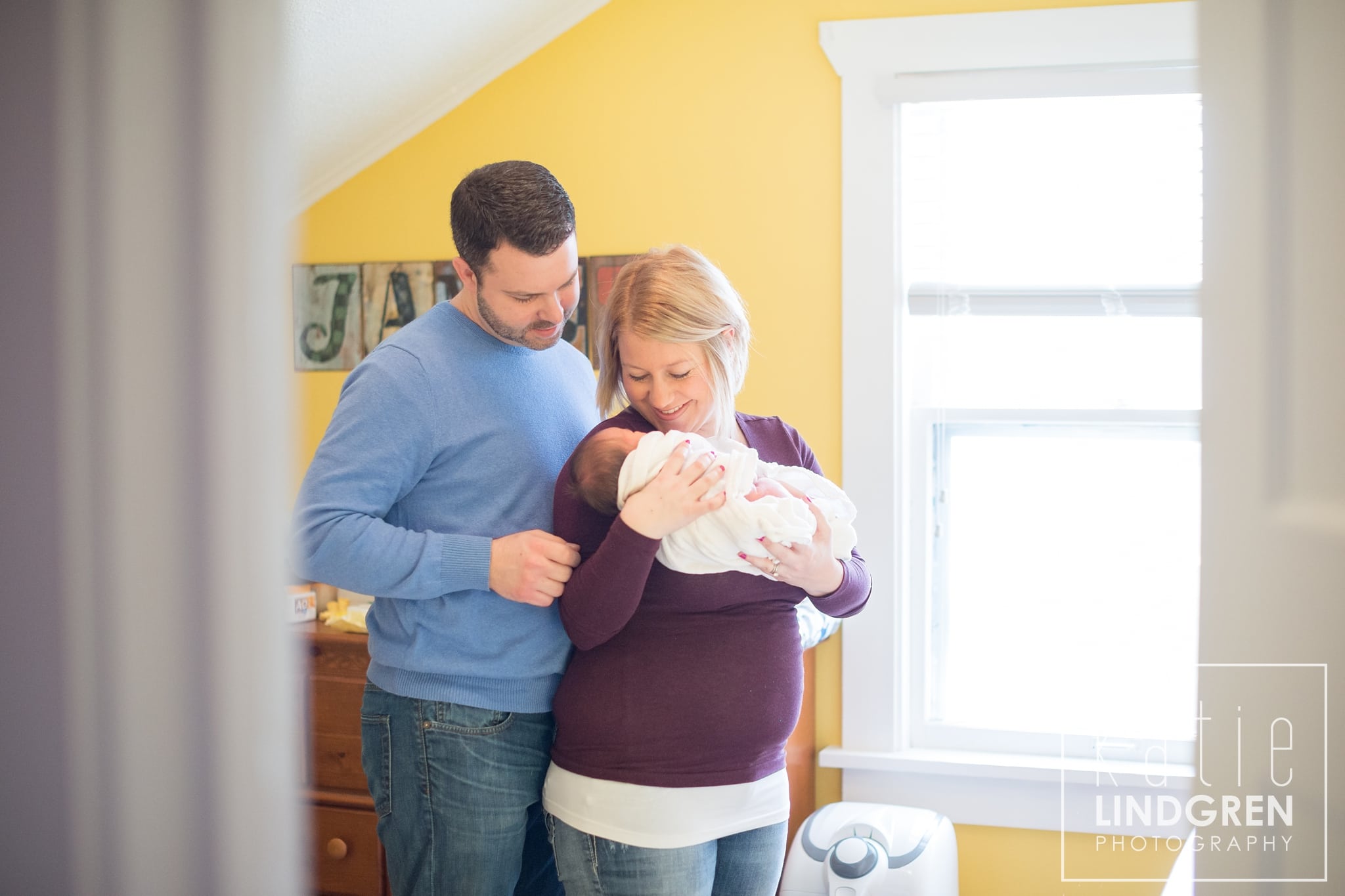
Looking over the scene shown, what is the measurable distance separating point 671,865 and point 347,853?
4.76ft

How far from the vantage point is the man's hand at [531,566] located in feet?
4.09

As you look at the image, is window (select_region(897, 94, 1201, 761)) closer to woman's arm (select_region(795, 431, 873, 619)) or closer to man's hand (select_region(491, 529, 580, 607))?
woman's arm (select_region(795, 431, 873, 619))

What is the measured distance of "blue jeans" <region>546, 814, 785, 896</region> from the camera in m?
1.23

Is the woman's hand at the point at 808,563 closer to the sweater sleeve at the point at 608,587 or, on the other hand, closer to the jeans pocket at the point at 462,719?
the sweater sleeve at the point at 608,587

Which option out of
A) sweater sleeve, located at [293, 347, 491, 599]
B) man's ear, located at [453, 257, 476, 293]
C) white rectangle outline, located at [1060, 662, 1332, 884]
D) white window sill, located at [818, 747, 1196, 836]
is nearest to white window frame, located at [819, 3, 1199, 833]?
white window sill, located at [818, 747, 1196, 836]

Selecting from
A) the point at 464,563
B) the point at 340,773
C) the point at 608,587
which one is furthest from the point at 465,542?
the point at 340,773

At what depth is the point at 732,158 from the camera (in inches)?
101

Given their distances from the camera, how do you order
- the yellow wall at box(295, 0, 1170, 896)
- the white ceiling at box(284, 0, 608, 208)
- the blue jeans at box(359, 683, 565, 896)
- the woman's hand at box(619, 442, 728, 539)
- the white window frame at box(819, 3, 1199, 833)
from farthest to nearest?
1. the yellow wall at box(295, 0, 1170, 896)
2. the white window frame at box(819, 3, 1199, 833)
3. the white ceiling at box(284, 0, 608, 208)
4. the blue jeans at box(359, 683, 565, 896)
5. the woman's hand at box(619, 442, 728, 539)

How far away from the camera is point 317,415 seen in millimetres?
2832

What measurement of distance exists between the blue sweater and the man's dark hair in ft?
0.44

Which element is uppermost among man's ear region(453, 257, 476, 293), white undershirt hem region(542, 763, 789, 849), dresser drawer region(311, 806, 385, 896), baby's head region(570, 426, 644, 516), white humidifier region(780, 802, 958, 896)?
man's ear region(453, 257, 476, 293)

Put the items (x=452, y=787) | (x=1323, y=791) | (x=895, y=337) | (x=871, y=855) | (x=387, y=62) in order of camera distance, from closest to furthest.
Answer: (x=1323, y=791)
(x=452, y=787)
(x=871, y=855)
(x=387, y=62)
(x=895, y=337)

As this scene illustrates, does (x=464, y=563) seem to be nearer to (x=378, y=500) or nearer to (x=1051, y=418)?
(x=378, y=500)

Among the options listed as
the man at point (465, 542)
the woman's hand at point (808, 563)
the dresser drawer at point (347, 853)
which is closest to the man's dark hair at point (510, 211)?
the man at point (465, 542)
